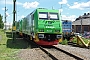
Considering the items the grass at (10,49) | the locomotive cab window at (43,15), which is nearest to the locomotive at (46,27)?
the locomotive cab window at (43,15)

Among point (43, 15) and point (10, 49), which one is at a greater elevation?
point (43, 15)

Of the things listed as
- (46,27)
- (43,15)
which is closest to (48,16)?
(43,15)

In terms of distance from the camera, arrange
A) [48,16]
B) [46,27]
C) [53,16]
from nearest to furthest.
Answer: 1. [46,27]
2. [48,16]
3. [53,16]

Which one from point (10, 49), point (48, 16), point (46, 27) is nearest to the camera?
point (10, 49)

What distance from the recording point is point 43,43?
1744cm

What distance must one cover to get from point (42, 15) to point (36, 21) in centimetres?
76

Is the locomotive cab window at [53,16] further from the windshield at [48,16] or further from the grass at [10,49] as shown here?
the grass at [10,49]

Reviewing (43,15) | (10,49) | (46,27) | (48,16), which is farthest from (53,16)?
(10,49)

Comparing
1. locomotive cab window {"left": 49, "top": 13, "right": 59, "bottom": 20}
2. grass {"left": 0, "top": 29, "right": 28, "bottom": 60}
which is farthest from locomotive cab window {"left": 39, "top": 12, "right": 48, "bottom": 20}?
grass {"left": 0, "top": 29, "right": 28, "bottom": 60}

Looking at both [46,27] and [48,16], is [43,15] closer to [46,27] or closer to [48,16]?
[48,16]

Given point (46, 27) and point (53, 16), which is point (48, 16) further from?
point (46, 27)

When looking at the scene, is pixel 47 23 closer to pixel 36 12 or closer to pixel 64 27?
pixel 36 12

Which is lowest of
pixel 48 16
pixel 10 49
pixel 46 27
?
pixel 10 49

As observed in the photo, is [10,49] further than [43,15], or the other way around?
[43,15]
